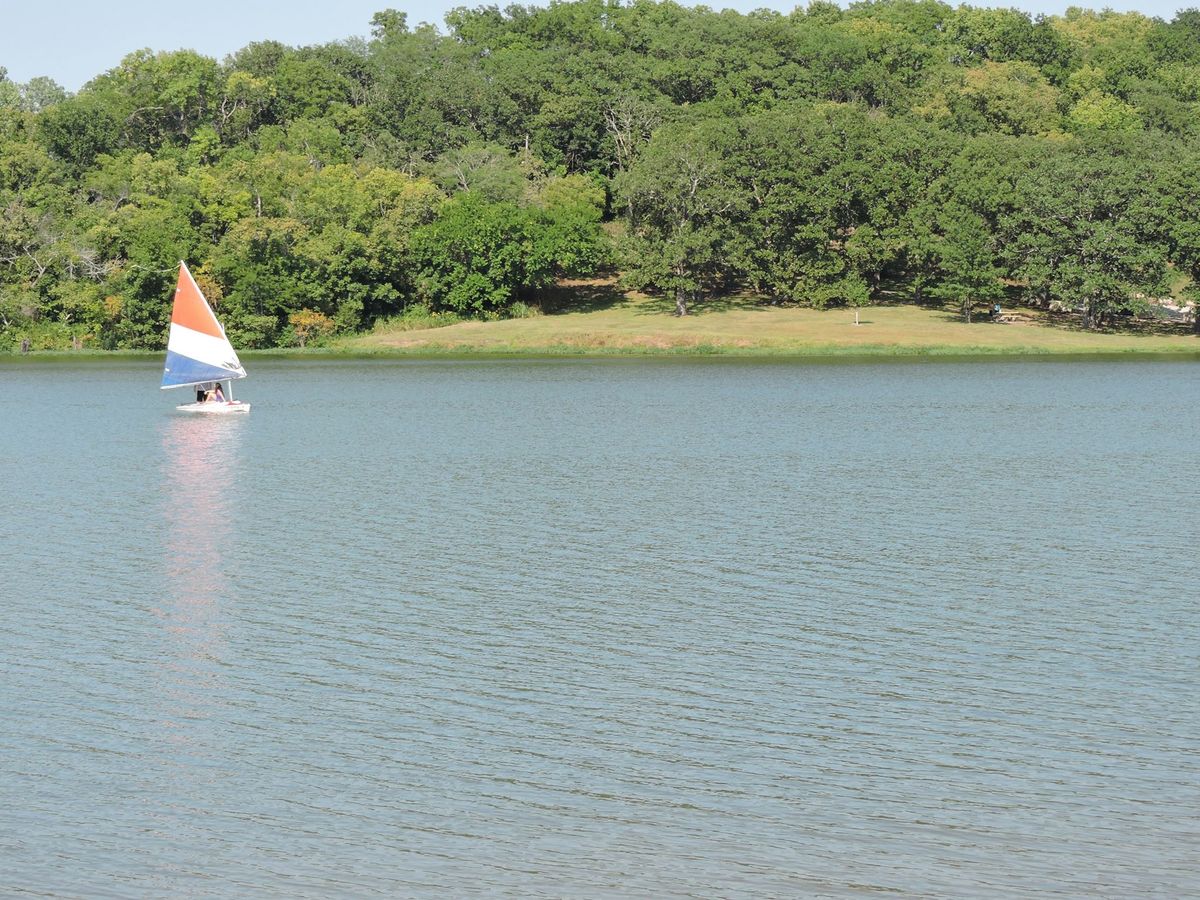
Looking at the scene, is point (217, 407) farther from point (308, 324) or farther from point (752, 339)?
point (752, 339)

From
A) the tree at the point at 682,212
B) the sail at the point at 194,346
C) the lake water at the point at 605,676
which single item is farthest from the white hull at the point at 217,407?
the tree at the point at 682,212

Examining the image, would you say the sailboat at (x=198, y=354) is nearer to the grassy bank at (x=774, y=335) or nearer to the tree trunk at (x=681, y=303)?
the grassy bank at (x=774, y=335)

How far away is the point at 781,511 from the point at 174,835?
2388 centimetres

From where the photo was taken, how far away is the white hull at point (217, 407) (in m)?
68.2

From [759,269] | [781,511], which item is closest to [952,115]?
[759,269]

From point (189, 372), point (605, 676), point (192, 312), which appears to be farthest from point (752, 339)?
point (605, 676)

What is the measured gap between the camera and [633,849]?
14633 millimetres

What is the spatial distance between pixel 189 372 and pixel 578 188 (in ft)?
230

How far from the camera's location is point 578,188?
13550 cm

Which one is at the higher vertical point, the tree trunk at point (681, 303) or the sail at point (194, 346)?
the tree trunk at point (681, 303)

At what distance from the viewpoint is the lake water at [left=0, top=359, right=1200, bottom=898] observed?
14586mm

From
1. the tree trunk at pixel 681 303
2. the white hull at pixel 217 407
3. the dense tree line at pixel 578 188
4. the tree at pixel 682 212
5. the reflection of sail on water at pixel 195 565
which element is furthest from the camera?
the tree trunk at pixel 681 303

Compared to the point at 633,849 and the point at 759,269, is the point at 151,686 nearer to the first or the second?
the point at 633,849

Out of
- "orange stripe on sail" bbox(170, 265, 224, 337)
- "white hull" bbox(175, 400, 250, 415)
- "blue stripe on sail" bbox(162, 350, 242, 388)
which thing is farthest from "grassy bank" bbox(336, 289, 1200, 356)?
"white hull" bbox(175, 400, 250, 415)
